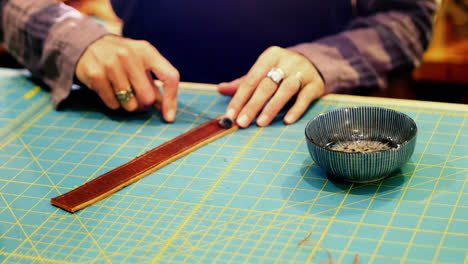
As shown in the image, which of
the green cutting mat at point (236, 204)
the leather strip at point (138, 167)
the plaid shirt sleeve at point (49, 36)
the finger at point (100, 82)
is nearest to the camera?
the green cutting mat at point (236, 204)

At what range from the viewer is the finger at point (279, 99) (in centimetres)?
147

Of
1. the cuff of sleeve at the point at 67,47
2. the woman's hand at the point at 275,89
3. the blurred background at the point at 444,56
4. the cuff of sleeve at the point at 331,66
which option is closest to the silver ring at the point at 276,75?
the woman's hand at the point at 275,89

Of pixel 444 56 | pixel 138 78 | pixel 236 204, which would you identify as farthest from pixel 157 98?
pixel 444 56

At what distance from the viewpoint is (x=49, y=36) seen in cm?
175

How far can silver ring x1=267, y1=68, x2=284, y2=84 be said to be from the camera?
1.51m

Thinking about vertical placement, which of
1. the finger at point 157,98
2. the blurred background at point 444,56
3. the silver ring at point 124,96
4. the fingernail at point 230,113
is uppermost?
the silver ring at point 124,96

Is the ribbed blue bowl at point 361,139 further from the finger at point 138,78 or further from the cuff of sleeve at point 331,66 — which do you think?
the finger at point 138,78

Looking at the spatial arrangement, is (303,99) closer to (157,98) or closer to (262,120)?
(262,120)

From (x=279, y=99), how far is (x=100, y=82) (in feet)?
1.66

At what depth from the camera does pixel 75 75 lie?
1.67m

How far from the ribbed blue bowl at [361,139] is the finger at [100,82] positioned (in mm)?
634

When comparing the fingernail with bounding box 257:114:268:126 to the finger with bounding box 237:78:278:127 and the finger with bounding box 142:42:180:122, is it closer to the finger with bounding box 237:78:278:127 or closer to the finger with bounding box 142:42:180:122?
the finger with bounding box 237:78:278:127

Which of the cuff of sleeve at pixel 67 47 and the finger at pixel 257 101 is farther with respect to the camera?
the cuff of sleeve at pixel 67 47

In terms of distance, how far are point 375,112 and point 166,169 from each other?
1.64 ft
